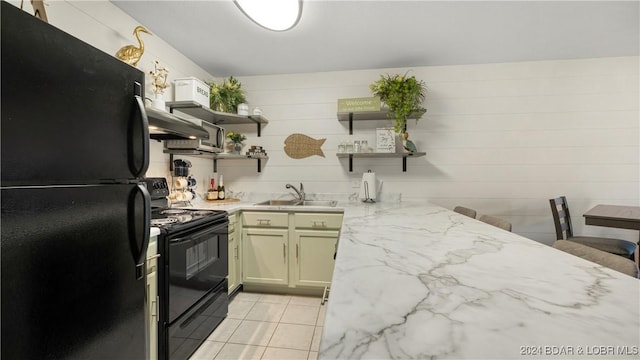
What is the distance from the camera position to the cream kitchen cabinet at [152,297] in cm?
141

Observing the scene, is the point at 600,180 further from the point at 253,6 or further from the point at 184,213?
the point at 184,213

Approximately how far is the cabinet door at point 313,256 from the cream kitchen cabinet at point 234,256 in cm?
52

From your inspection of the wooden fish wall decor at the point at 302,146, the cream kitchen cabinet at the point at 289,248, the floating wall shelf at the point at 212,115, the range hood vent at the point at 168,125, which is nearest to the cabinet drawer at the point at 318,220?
the cream kitchen cabinet at the point at 289,248

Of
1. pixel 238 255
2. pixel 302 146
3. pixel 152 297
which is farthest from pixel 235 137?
pixel 152 297

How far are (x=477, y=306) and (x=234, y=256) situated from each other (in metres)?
2.28

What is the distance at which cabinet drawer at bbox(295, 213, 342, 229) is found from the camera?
8.23 feet

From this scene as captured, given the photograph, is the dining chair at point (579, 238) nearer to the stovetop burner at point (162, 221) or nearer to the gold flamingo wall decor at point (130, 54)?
the stovetop burner at point (162, 221)

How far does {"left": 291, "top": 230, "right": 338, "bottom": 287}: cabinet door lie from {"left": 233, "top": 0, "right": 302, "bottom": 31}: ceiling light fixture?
5.69ft

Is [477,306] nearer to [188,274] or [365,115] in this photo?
[188,274]

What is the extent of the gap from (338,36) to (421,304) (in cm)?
232

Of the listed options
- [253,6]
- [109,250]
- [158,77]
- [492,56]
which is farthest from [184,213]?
[492,56]

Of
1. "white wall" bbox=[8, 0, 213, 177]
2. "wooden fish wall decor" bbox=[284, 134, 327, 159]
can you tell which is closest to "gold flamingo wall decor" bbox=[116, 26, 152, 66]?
"white wall" bbox=[8, 0, 213, 177]

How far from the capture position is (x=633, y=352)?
0.44 meters

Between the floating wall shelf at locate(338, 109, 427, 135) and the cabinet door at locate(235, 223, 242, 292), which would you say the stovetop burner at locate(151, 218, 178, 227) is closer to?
the cabinet door at locate(235, 223, 242, 292)
